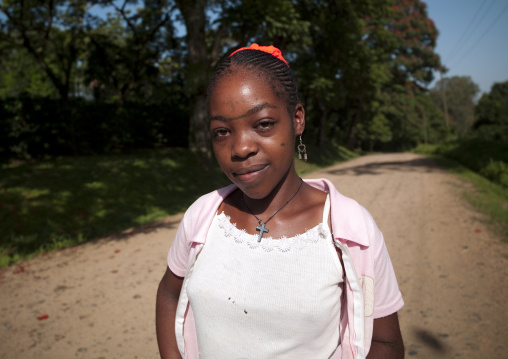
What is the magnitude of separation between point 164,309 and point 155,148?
16367 millimetres

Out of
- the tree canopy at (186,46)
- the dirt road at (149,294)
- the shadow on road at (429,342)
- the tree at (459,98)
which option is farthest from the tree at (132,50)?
the tree at (459,98)

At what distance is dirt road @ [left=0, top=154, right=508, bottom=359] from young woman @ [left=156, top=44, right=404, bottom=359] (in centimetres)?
235

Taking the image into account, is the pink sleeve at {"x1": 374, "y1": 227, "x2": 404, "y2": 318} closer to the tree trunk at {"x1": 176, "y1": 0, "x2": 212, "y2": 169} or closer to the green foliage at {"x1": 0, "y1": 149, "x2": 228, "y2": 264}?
the green foliage at {"x1": 0, "y1": 149, "x2": 228, "y2": 264}

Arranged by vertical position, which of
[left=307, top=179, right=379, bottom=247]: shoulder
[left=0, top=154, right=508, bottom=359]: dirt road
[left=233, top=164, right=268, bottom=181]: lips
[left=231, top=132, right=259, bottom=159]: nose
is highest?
[left=231, top=132, right=259, bottom=159]: nose

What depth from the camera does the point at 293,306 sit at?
52.8 inches

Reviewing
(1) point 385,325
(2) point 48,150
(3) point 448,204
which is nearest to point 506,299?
(1) point 385,325

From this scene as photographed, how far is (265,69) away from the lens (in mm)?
1485

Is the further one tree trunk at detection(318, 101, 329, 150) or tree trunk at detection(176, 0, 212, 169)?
tree trunk at detection(318, 101, 329, 150)

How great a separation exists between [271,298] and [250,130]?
0.65 meters

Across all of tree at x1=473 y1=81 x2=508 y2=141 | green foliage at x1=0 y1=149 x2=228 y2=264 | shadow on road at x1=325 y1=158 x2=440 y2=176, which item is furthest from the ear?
tree at x1=473 y1=81 x2=508 y2=141

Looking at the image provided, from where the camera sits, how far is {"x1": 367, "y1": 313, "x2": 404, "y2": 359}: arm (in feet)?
4.57

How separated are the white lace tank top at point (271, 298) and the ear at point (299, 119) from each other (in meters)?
0.38

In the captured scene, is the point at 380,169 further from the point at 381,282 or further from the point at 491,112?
the point at 491,112

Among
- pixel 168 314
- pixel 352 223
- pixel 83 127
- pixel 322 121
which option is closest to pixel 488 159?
pixel 322 121
